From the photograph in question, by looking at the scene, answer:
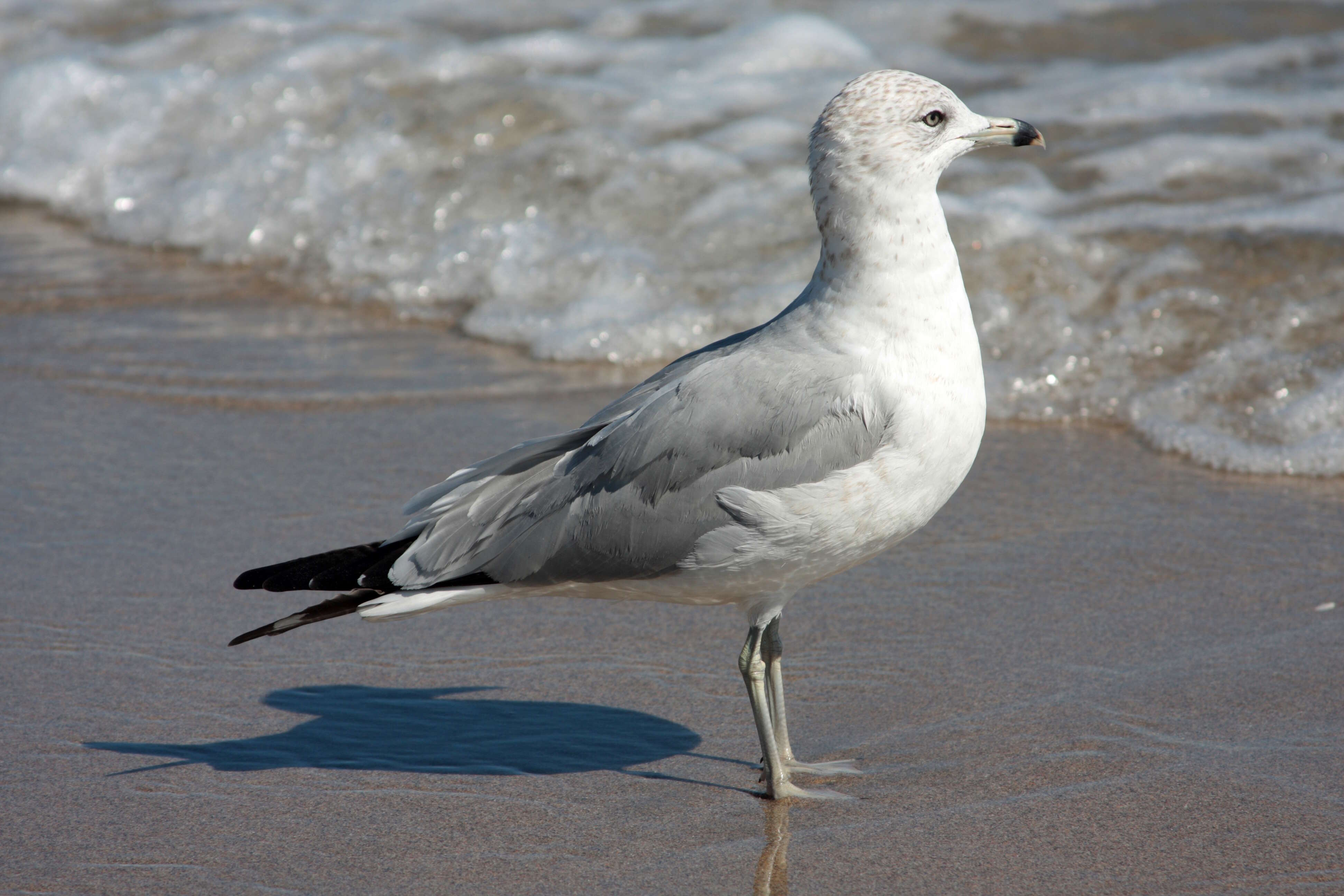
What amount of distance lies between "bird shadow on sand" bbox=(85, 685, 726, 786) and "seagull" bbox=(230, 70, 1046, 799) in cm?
37

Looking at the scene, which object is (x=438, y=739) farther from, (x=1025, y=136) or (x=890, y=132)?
(x=1025, y=136)

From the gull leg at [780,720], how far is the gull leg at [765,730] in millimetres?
44

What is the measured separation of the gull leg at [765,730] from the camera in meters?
3.31

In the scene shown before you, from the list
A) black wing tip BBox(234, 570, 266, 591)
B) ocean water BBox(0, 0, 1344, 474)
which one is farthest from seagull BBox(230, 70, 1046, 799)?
ocean water BBox(0, 0, 1344, 474)

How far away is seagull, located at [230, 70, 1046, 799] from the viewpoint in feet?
10.5

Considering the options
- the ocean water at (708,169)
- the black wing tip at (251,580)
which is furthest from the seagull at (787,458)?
the ocean water at (708,169)

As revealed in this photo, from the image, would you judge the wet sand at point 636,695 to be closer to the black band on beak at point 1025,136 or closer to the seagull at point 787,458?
the seagull at point 787,458

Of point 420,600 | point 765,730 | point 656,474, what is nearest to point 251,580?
point 420,600

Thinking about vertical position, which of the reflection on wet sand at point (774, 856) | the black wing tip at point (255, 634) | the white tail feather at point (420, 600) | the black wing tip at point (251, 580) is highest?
the black wing tip at point (251, 580)

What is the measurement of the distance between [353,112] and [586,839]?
6838 mm

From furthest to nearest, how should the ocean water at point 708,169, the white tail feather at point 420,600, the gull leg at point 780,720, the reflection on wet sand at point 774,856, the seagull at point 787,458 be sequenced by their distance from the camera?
the ocean water at point 708,169 → the gull leg at point 780,720 → the white tail feather at point 420,600 → the seagull at point 787,458 → the reflection on wet sand at point 774,856

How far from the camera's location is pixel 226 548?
4656 mm

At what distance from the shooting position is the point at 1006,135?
3504 millimetres

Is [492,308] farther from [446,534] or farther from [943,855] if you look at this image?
[943,855]
